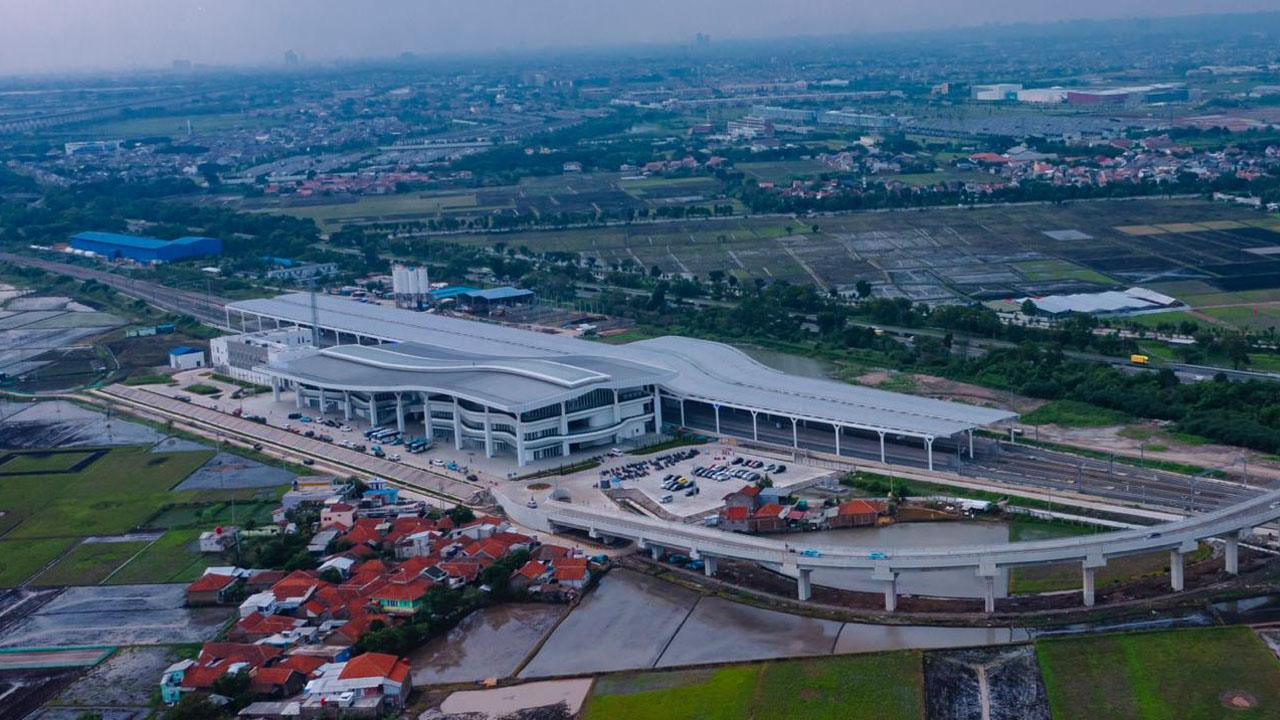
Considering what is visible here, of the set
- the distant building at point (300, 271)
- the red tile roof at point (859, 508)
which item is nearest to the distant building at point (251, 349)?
the distant building at point (300, 271)

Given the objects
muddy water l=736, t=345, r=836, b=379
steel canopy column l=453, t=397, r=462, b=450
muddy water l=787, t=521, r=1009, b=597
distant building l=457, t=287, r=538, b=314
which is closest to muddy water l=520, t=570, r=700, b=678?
muddy water l=787, t=521, r=1009, b=597

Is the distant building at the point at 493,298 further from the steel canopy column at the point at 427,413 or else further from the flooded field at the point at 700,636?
the flooded field at the point at 700,636

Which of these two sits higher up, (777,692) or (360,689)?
(360,689)

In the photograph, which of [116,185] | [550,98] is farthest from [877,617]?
[550,98]

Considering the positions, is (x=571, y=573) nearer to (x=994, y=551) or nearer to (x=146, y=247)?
(x=994, y=551)

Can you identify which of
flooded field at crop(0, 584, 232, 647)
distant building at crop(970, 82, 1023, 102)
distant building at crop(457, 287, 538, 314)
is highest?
distant building at crop(970, 82, 1023, 102)

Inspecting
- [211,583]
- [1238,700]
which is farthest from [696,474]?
[1238,700]

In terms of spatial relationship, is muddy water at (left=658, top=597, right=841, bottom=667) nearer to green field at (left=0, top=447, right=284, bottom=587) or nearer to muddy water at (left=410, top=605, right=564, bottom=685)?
muddy water at (left=410, top=605, right=564, bottom=685)
